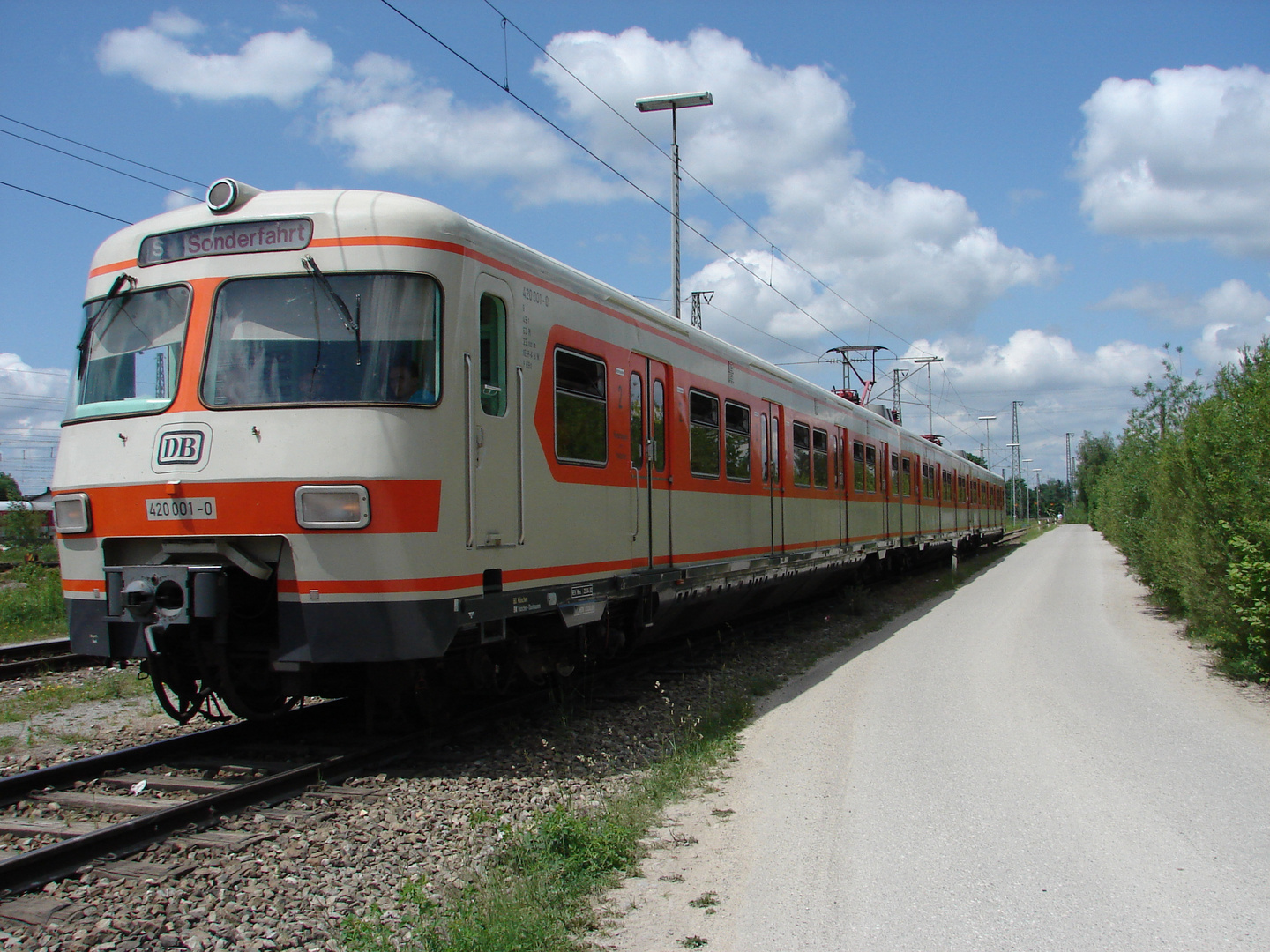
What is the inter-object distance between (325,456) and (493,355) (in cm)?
130

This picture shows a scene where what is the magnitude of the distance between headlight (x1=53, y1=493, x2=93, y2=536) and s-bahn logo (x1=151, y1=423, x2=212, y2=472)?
2.09 ft

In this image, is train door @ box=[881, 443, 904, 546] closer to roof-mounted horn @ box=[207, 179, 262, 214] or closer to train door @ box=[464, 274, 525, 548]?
train door @ box=[464, 274, 525, 548]

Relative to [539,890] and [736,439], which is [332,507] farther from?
[736,439]

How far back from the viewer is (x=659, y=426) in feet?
28.4

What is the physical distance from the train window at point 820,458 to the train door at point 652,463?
5.39 meters

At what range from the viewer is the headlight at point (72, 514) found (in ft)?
19.6

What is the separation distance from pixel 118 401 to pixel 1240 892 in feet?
21.4

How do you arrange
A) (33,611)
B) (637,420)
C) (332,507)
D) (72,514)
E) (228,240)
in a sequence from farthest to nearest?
1. (33,611)
2. (637,420)
3. (72,514)
4. (228,240)
5. (332,507)

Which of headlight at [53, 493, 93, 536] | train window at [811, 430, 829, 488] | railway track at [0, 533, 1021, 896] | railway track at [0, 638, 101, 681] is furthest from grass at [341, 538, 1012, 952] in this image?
train window at [811, 430, 829, 488]

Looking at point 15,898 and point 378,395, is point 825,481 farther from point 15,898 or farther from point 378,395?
point 15,898

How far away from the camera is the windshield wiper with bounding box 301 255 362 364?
5605 millimetres

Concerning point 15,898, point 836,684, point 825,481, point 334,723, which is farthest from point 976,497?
point 15,898

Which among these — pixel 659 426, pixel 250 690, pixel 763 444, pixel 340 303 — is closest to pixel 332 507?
pixel 340 303

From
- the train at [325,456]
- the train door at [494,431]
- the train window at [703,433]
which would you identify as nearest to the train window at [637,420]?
the train at [325,456]
